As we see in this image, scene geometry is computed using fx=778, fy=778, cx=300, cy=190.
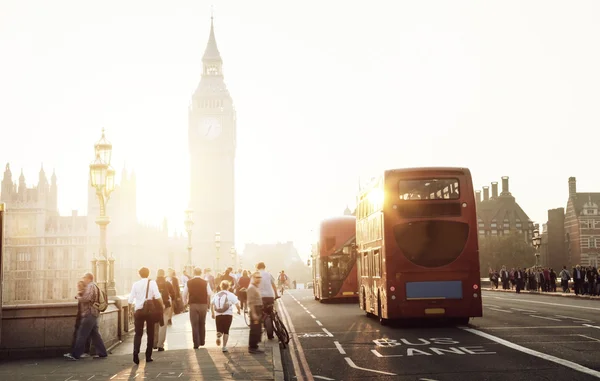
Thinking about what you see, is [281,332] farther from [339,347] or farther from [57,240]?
[57,240]

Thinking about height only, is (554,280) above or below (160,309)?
below

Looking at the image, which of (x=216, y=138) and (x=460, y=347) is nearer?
(x=460, y=347)

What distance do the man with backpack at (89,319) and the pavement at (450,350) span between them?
13.8 ft

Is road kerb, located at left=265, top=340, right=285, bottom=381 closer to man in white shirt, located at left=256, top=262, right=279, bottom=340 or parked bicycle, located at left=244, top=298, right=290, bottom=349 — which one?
parked bicycle, located at left=244, top=298, right=290, bottom=349

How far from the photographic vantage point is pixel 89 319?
16.6 meters

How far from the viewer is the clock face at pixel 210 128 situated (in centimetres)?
17838

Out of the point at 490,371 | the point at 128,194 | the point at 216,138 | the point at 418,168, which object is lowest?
the point at 490,371

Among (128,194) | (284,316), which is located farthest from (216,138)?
(284,316)

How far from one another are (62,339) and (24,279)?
403 ft

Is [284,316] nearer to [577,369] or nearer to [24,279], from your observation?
[577,369]

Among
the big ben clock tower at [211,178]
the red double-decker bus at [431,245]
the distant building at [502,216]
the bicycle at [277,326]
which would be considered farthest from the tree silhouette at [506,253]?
the bicycle at [277,326]

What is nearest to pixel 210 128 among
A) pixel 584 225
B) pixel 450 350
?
pixel 584 225

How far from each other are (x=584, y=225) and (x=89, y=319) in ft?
334

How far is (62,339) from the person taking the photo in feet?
56.3
